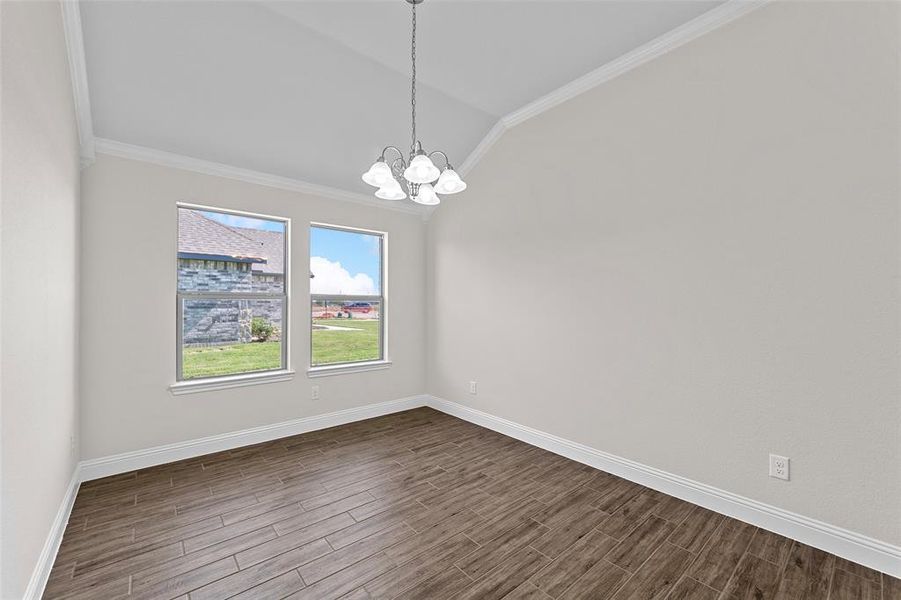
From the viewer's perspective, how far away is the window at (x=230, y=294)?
3279 mm

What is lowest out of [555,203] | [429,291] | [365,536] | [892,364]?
[365,536]

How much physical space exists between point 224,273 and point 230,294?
7.7 inches

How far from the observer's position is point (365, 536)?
2.17m

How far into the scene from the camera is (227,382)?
3379mm

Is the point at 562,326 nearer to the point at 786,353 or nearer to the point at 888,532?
the point at 786,353

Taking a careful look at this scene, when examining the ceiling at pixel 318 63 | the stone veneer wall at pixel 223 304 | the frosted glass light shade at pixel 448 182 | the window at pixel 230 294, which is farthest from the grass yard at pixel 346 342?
the frosted glass light shade at pixel 448 182

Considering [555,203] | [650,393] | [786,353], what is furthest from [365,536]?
[555,203]

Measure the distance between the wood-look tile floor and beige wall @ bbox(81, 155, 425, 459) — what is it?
1.25 ft

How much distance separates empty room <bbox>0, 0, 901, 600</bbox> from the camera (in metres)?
1.85

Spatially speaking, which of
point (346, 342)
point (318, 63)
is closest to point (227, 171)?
point (318, 63)

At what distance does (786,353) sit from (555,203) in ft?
6.26

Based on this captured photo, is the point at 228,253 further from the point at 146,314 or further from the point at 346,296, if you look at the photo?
the point at 346,296

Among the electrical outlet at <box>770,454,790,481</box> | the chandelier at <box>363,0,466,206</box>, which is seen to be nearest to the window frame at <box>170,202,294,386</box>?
the chandelier at <box>363,0,466,206</box>

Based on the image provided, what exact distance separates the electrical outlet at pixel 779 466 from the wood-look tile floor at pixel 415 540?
0.34m
